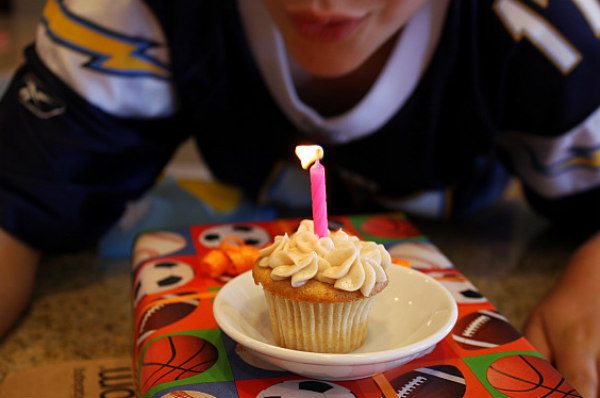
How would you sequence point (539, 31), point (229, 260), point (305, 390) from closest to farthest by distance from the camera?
point (305, 390)
point (229, 260)
point (539, 31)

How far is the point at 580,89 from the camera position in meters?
0.69

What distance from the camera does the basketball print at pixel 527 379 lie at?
15.7 inches

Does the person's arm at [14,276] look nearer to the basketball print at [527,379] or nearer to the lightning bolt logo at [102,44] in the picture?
the lightning bolt logo at [102,44]

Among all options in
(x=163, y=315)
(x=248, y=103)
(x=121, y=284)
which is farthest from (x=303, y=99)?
(x=163, y=315)

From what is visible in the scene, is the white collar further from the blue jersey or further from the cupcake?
the cupcake

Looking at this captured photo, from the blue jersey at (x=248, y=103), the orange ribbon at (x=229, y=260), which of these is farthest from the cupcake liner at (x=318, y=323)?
the blue jersey at (x=248, y=103)

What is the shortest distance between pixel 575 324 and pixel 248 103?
0.41 metres

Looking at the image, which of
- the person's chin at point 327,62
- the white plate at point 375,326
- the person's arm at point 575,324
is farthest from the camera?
the person's chin at point 327,62

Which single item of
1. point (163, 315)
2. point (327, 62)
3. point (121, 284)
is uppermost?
point (327, 62)

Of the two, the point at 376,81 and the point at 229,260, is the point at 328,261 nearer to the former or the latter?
the point at 229,260

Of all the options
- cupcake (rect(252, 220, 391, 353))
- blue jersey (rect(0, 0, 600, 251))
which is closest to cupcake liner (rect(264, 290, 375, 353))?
cupcake (rect(252, 220, 391, 353))

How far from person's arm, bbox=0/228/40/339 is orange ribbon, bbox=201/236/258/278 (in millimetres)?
192

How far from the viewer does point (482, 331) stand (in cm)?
47

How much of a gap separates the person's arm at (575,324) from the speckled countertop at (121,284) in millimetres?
54
